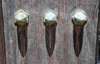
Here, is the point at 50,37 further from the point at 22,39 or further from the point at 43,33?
the point at 22,39

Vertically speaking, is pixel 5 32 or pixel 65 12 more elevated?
pixel 65 12

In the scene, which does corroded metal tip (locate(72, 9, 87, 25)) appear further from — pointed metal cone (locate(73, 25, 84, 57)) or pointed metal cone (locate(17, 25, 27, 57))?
pointed metal cone (locate(17, 25, 27, 57))

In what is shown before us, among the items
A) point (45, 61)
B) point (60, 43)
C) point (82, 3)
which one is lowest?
point (45, 61)

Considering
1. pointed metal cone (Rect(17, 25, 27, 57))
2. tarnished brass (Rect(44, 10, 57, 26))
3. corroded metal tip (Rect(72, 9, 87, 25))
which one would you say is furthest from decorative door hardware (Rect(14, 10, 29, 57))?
corroded metal tip (Rect(72, 9, 87, 25))

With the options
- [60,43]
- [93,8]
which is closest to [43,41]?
[60,43]

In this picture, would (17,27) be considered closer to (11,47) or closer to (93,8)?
(11,47)
